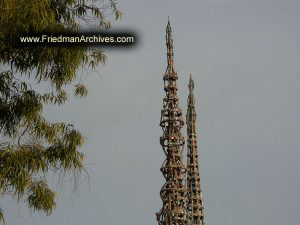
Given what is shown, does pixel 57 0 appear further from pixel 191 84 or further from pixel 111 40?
pixel 191 84

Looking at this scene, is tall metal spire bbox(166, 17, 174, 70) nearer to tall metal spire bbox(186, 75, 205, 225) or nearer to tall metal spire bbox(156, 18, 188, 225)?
tall metal spire bbox(156, 18, 188, 225)

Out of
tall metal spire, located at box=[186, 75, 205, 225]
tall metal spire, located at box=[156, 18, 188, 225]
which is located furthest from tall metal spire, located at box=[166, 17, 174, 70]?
tall metal spire, located at box=[186, 75, 205, 225]

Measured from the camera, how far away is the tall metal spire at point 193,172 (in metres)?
30.5

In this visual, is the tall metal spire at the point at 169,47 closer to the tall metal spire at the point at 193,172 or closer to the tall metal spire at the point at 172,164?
the tall metal spire at the point at 172,164

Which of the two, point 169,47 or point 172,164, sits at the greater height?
point 169,47

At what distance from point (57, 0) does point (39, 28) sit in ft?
3.41

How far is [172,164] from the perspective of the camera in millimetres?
26266

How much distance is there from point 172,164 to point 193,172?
19.4 ft

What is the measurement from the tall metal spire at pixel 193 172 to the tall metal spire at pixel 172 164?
3.64 meters

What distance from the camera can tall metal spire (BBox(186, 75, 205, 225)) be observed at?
30456 mm

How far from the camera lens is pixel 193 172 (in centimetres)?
3189

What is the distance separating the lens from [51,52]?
10367 mm

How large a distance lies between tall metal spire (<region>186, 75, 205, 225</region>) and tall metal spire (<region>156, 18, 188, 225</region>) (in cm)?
364

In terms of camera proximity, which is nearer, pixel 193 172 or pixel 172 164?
pixel 172 164
